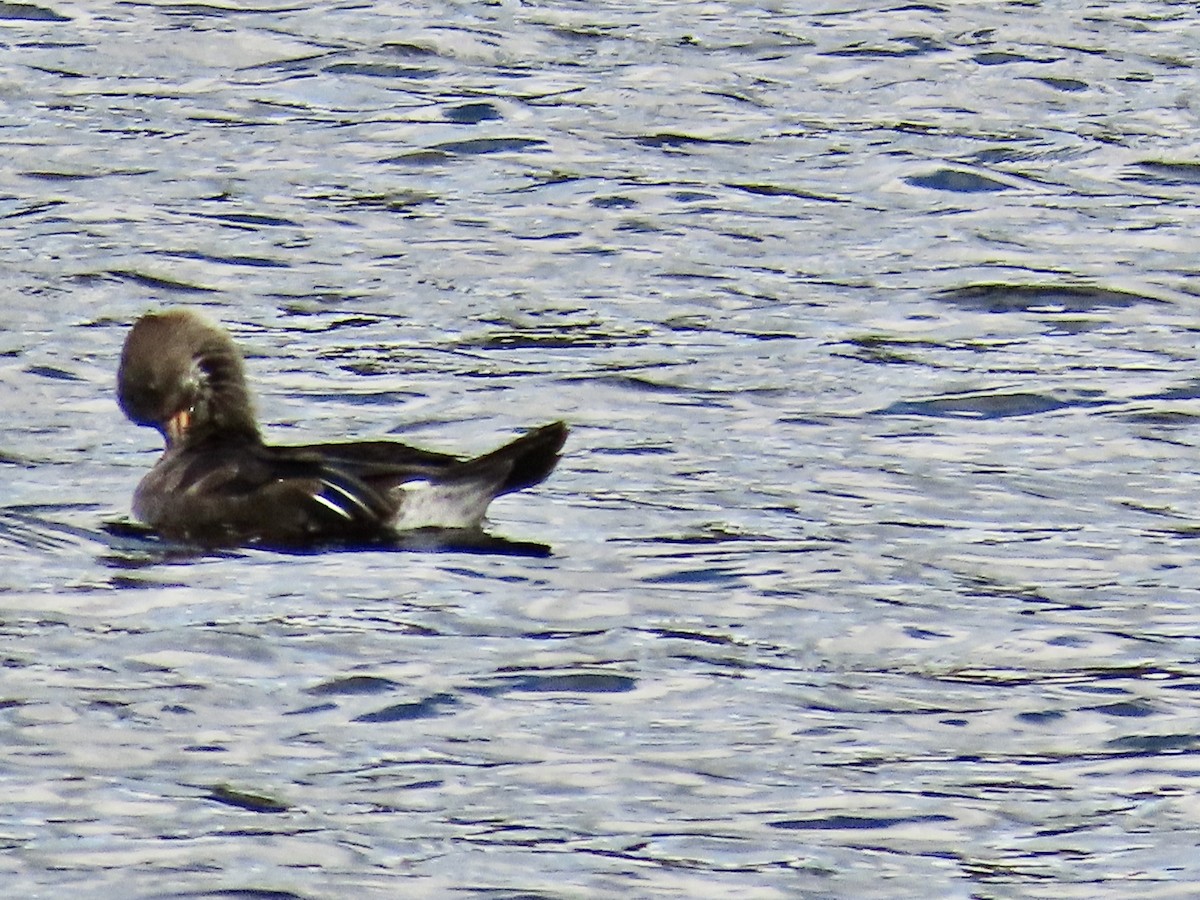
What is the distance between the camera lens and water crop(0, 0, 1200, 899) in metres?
6.53

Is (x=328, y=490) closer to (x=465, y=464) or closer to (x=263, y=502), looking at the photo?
(x=263, y=502)

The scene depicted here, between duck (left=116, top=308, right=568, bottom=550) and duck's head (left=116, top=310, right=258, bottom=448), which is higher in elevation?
duck's head (left=116, top=310, right=258, bottom=448)

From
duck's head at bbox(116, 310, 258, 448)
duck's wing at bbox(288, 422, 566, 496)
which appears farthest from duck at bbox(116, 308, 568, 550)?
duck's head at bbox(116, 310, 258, 448)

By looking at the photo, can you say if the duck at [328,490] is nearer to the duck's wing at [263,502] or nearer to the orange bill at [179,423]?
the duck's wing at [263,502]

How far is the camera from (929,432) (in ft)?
33.3

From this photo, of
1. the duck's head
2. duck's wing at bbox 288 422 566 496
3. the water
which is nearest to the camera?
the water

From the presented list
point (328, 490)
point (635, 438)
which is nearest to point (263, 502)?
point (328, 490)

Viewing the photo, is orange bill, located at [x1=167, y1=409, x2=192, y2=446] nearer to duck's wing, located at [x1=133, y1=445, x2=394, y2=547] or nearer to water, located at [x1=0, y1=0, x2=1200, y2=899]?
water, located at [x1=0, y1=0, x2=1200, y2=899]

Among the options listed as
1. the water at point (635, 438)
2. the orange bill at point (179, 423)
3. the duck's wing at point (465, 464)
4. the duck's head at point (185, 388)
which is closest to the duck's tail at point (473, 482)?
the duck's wing at point (465, 464)

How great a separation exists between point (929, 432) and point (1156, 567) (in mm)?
1741

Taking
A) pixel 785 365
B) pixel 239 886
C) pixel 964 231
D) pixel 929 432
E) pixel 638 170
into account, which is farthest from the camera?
pixel 638 170

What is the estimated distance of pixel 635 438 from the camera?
1007cm

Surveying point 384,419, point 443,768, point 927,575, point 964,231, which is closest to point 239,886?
point 443,768

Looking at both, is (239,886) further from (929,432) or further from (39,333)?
(39,333)
